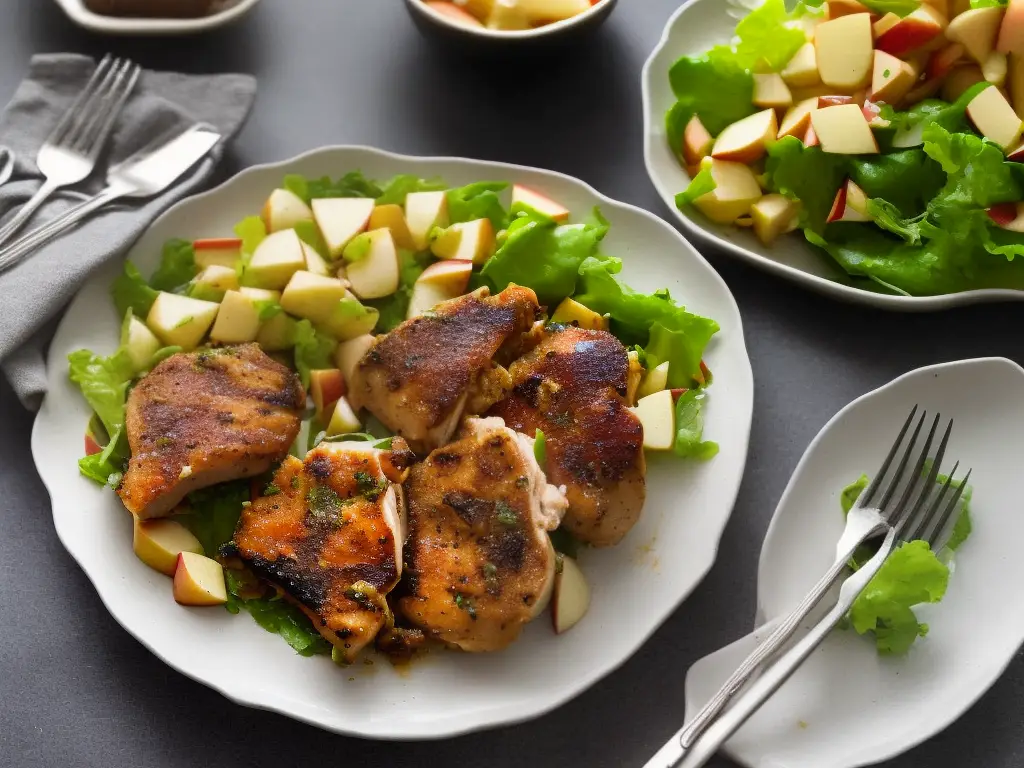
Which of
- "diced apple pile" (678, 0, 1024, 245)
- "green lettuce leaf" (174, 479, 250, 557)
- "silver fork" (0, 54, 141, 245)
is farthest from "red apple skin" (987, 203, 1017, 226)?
"silver fork" (0, 54, 141, 245)

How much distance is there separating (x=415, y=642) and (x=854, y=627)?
904mm

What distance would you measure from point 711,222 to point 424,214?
0.73 meters

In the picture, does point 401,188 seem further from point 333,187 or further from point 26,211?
point 26,211

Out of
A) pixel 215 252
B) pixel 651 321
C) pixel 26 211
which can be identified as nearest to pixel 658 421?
pixel 651 321

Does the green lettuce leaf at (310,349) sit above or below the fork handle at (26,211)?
below

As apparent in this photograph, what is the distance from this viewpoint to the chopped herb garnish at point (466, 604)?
5.66 feet

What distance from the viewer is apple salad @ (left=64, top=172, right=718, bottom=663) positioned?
180cm

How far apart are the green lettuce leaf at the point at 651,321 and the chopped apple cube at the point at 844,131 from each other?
0.59 metres

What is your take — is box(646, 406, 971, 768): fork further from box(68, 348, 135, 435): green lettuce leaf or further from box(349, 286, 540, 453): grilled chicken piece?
box(68, 348, 135, 435): green lettuce leaf

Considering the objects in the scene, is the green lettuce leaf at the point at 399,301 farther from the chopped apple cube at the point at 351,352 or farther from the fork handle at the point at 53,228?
the fork handle at the point at 53,228

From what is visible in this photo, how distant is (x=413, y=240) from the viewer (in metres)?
2.22

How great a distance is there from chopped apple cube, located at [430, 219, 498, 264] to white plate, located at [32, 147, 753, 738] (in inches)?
14.8

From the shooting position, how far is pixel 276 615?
183cm


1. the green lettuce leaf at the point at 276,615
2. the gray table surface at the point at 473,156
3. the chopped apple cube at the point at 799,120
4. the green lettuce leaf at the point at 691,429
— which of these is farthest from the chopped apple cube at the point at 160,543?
the chopped apple cube at the point at 799,120
